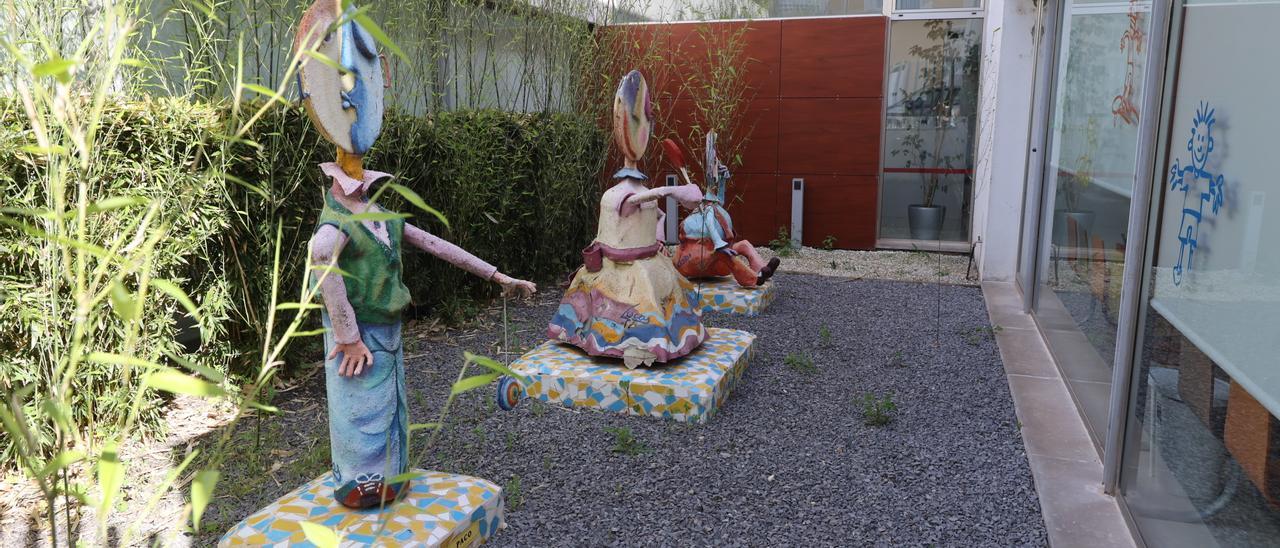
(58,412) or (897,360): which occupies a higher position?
(58,412)

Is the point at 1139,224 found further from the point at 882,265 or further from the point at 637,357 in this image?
the point at 882,265

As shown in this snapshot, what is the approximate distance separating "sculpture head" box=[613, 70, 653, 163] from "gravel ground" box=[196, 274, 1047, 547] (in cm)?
117

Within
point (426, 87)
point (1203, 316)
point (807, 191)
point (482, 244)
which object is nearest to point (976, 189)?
point (807, 191)

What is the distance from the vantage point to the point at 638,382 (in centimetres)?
334

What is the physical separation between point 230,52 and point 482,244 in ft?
6.41

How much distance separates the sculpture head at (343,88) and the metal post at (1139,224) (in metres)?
2.21

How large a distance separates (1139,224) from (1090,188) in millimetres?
1242

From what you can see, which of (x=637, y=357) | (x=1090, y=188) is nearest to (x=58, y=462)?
(x=637, y=357)

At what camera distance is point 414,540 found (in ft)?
6.91

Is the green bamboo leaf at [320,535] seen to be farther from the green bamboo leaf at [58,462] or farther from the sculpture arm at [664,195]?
the sculpture arm at [664,195]

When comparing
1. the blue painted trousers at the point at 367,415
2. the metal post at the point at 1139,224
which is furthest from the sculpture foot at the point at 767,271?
the blue painted trousers at the point at 367,415

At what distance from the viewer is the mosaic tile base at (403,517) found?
2.11 m

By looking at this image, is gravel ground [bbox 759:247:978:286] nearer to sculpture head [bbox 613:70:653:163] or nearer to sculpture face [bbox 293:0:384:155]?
sculpture head [bbox 613:70:653:163]

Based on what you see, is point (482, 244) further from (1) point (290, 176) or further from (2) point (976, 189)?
(2) point (976, 189)
